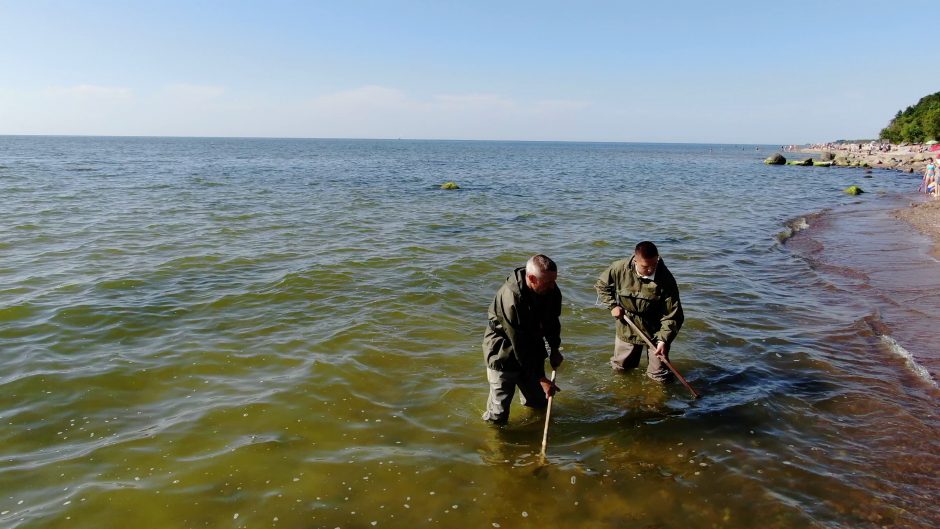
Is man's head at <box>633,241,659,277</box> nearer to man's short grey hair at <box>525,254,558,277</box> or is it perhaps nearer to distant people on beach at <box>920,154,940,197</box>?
man's short grey hair at <box>525,254,558,277</box>

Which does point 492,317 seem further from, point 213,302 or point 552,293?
point 213,302

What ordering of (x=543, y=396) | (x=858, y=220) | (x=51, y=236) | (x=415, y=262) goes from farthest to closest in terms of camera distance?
(x=858, y=220) < (x=51, y=236) < (x=415, y=262) < (x=543, y=396)

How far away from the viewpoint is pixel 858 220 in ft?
70.5

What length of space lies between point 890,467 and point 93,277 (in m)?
14.4

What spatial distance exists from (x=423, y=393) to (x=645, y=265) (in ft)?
11.1

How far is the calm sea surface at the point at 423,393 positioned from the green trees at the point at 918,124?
242 feet

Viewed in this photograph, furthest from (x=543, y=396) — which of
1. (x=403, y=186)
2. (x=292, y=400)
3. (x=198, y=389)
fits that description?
(x=403, y=186)

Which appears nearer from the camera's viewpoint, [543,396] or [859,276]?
[543,396]

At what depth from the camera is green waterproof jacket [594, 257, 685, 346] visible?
6754 millimetres

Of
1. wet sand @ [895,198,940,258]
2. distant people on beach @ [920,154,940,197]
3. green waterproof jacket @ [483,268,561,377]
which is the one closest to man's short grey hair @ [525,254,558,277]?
green waterproof jacket @ [483,268,561,377]

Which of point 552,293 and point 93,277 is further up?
point 552,293

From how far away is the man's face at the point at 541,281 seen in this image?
5234 millimetres

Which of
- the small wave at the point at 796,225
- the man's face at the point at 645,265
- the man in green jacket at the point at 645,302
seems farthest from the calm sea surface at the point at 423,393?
the small wave at the point at 796,225

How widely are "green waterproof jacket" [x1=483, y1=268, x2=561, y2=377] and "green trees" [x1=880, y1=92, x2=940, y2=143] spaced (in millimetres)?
87835
